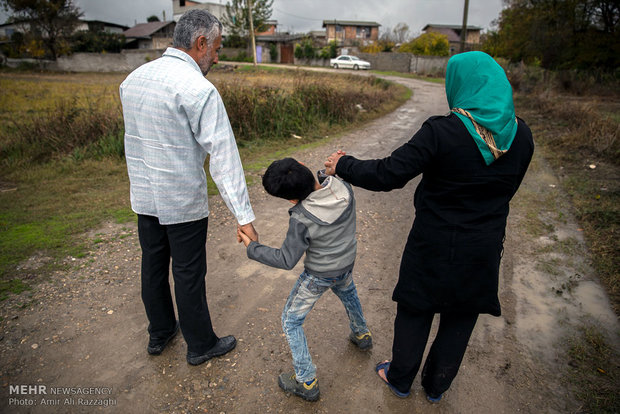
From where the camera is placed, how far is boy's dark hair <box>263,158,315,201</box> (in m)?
1.82

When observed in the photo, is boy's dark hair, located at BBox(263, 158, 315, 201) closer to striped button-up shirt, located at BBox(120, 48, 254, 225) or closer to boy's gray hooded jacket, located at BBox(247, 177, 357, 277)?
boy's gray hooded jacket, located at BBox(247, 177, 357, 277)

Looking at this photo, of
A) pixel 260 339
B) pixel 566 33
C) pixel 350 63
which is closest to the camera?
pixel 260 339

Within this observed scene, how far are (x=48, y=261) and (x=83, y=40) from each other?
48.1 meters

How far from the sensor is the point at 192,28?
2.04 meters

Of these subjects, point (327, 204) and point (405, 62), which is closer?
point (327, 204)

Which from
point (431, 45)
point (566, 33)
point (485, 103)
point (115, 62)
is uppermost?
point (431, 45)

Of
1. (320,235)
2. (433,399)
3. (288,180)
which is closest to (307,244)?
(320,235)

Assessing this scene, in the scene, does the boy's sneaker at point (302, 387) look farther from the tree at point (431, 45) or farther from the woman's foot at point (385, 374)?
the tree at point (431, 45)

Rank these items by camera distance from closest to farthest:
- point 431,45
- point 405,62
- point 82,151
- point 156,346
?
point 156,346 → point 82,151 → point 405,62 → point 431,45

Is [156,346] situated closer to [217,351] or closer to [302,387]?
[217,351]

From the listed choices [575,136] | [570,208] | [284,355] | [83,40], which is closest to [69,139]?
[284,355]

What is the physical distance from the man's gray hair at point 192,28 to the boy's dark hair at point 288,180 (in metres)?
0.91

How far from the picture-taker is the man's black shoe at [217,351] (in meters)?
2.44

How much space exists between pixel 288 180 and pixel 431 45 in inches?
1780
